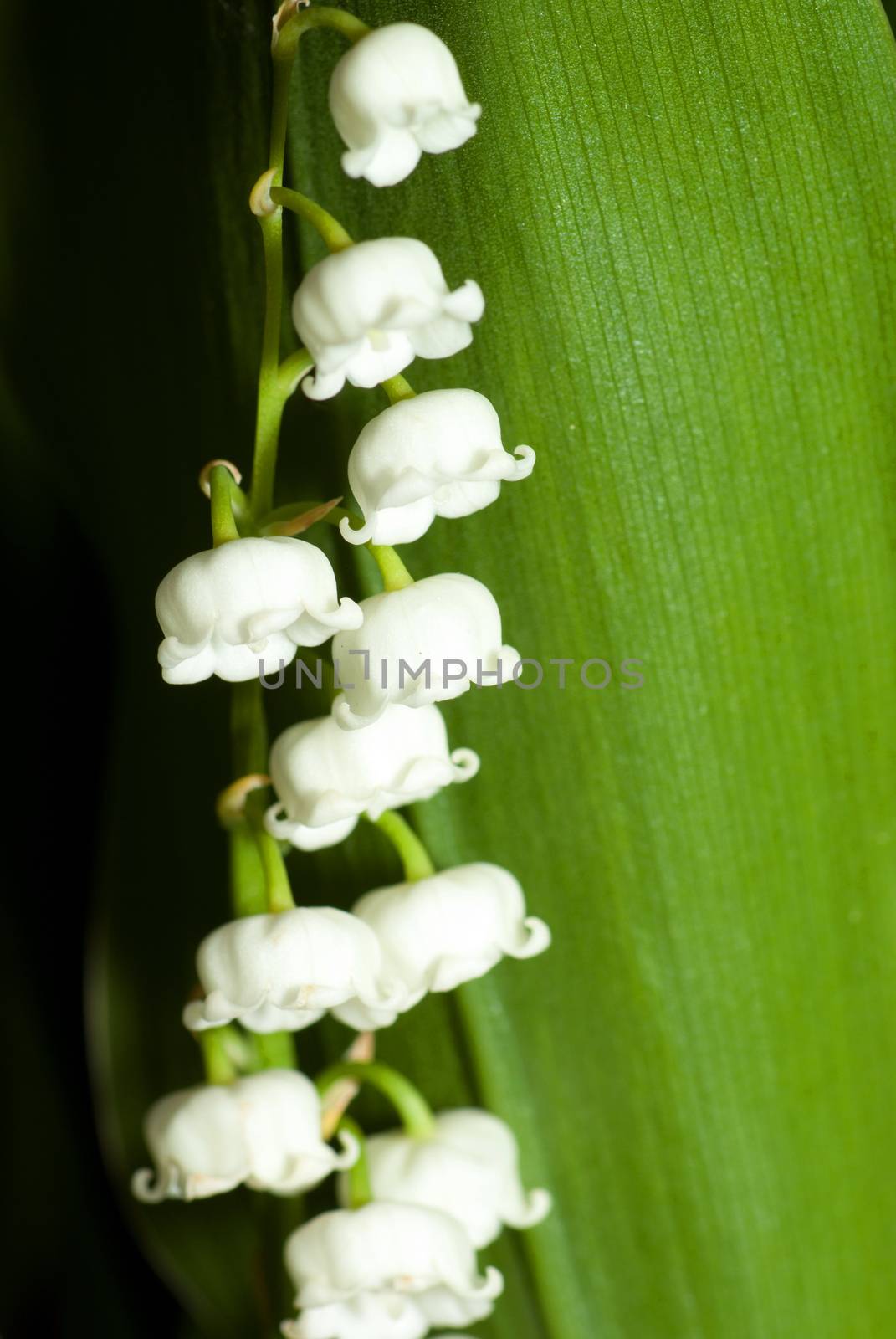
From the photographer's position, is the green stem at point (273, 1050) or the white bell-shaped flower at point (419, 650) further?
the green stem at point (273, 1050)

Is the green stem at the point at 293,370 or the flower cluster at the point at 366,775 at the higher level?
the green stem at the point at 293,370

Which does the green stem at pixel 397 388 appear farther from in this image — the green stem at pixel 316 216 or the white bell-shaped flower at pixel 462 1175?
the white bell-shaped flower at pixel 462 1175

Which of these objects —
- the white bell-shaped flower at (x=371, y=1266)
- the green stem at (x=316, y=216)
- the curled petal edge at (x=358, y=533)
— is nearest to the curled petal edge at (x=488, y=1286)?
the white bell-shaped flower at (x=371, y=1266)

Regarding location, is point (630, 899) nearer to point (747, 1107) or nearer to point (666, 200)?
point (747, 1107)

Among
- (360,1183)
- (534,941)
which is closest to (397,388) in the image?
(534,941)

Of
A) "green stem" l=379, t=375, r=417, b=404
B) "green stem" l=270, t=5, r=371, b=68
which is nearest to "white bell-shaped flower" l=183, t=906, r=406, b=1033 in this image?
"green stem" l=379, t=375, r=417, b=404

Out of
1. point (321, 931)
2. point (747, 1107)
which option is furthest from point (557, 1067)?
point (321, 931)

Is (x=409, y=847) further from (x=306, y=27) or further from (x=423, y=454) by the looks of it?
(x=306, y=27)
